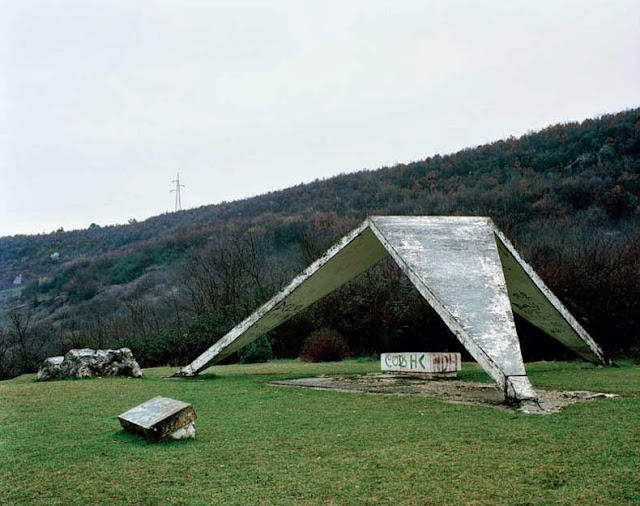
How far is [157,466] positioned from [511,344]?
3.61 metres

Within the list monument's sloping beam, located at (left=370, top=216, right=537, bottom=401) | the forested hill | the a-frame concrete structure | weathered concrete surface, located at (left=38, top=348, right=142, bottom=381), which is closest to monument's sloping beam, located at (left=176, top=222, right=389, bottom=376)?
the a-frame concrete structure

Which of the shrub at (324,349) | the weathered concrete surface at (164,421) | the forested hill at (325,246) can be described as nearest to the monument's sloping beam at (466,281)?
the weathered concrete surface at (164,421)

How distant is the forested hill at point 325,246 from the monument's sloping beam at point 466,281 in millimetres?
7551

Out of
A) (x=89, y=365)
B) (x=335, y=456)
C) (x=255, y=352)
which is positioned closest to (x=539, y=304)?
(x=335, y=456)

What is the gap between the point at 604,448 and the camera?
4035 millimetres

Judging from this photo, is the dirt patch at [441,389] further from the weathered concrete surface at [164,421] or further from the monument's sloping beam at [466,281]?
the weathered concrete surface at [164,421]

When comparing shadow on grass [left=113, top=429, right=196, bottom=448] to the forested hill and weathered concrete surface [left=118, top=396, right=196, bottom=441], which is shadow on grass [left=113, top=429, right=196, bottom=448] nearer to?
weathered concrete surface [left=118, top=396, right=196, bottom=441]

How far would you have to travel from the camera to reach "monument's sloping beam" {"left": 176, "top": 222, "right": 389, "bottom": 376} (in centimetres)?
841

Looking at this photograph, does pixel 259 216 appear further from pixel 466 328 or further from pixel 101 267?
pixel 466 328

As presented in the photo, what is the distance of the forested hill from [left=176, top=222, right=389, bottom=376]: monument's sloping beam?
7322mm

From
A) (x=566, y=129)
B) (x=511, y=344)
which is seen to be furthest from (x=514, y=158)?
(x=511, y=344)

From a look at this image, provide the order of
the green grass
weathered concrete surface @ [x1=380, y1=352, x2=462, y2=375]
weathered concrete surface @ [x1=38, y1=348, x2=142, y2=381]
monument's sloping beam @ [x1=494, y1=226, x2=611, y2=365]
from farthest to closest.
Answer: weathered concrete surface @ [x1=38, y1=348, x2=142, y2=381] < weathered concrete surface @ [x1=380, y1=352, x2=462, y2=375] < monument's sloping beam @ [x1=494, y1=226, x2=611, y2=365] < the green grass

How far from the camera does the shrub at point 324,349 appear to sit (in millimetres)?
15758

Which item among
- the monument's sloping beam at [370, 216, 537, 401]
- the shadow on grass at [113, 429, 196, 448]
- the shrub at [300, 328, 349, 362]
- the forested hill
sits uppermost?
the forested hill
